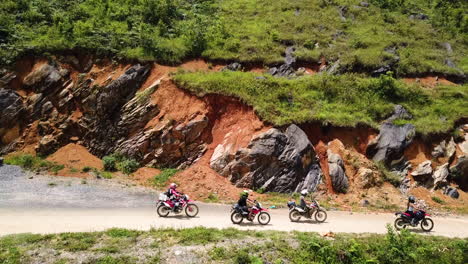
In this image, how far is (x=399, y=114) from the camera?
2317 centimetres

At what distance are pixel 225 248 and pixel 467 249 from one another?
8.85 metres

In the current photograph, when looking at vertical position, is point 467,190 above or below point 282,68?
below

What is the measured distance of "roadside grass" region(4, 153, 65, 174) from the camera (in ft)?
69.9

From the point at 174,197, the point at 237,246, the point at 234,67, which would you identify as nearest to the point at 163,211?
A: the point at 174,197

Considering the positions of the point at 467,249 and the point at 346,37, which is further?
the point at 346,37

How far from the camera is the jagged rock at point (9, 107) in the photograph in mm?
24047

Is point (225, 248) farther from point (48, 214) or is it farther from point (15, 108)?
point (15, 108)

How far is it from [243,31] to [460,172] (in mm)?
22027

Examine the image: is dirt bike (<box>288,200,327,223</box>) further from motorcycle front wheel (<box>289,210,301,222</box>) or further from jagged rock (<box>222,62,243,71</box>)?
jagged rock (<box>222,62,243,71</box>)

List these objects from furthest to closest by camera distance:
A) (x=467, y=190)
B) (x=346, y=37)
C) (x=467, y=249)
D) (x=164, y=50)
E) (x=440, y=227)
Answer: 1. (x=346, y=37)
2. (x=164, y=50)
3. (x=467, y=190)
4. (x=440, y=227)
5. (x=467, y=249)

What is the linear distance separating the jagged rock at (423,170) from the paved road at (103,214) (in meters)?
3.84

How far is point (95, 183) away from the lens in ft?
63.7

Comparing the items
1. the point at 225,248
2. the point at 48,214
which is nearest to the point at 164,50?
the point at 48,214

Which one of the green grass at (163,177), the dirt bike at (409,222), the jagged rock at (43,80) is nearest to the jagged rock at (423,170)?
the dirt bike at (409,222)
